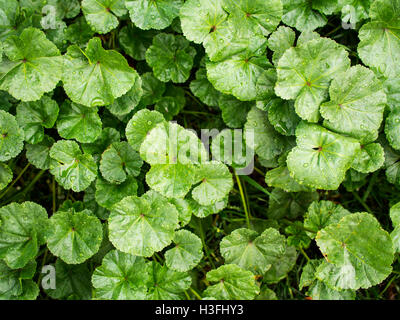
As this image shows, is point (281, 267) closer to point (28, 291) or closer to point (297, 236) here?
point (297, 236)

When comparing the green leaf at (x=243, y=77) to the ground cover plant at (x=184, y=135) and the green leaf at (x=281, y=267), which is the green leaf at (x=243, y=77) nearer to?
the ground cover plant at (x=184, y=135)

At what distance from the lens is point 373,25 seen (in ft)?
5.40

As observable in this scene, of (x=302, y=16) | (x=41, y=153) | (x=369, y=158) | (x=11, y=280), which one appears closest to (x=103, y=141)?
(x=41, y=153)

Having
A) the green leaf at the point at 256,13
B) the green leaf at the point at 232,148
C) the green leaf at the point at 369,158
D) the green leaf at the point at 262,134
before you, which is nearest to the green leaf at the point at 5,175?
the green leaf at the point at 232,148

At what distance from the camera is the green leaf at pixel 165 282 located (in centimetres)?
171

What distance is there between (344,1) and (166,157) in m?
1.02

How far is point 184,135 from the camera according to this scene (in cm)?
155

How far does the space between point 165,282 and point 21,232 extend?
640 mm

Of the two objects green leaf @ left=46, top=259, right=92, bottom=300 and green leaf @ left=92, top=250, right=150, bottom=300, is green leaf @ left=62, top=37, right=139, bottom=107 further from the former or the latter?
green leaf @ left=46, top=259, right=92, bottom=300

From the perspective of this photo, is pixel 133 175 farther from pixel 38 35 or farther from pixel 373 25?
pixel 373 25

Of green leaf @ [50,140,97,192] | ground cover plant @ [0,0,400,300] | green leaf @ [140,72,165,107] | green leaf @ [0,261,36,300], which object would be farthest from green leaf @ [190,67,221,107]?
green leaf @ [0,261,36,300]

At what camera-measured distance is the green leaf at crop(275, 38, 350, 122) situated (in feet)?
5.13

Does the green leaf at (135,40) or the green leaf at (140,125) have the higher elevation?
the green leaf at (135,40)
